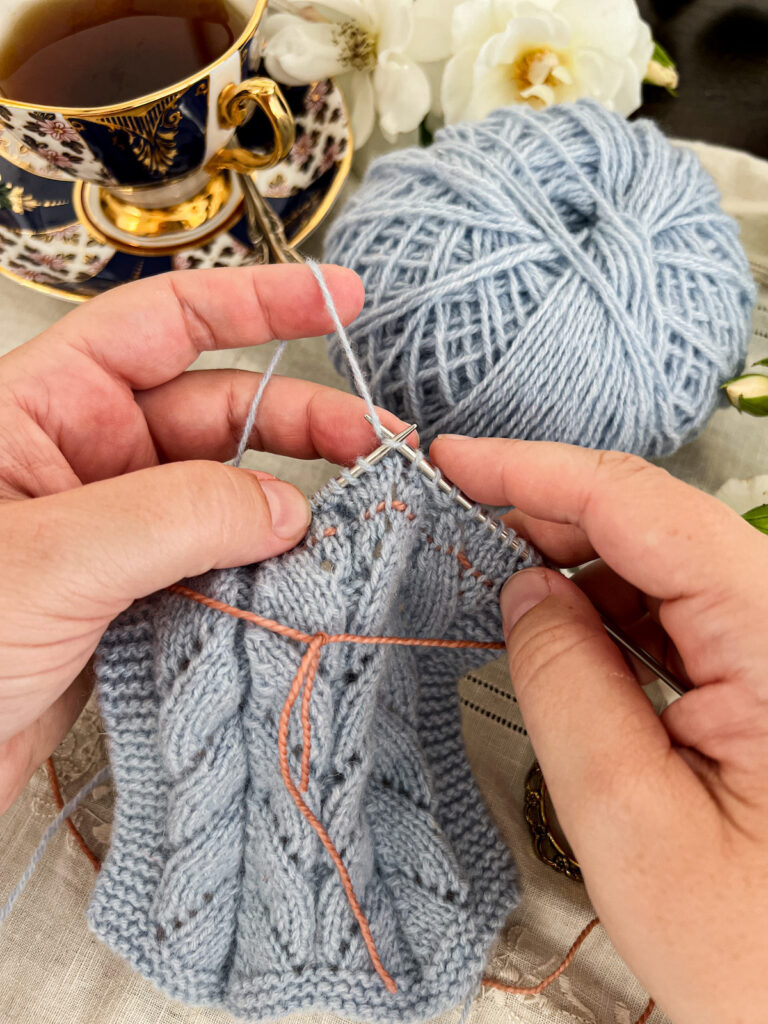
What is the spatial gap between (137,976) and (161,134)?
0.80 meters

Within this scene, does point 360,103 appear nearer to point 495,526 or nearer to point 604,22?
point 604,22

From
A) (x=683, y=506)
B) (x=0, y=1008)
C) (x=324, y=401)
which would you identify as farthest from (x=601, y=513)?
(x=0, y=1008)

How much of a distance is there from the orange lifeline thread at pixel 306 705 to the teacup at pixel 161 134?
439mm

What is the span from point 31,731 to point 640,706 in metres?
0.52

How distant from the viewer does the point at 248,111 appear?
772mm

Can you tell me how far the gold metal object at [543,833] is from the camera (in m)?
0.69

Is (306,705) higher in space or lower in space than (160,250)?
lower

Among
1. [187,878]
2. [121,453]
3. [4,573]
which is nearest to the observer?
[4,573]

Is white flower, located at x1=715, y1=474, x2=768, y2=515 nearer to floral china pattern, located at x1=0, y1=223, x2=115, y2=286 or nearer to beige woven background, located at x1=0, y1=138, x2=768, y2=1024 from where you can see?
beige woven background, located at x1=0, y1=138, x2=768, y2=1024

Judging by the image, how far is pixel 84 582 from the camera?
536 millimetres

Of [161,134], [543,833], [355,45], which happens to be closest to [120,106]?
[161,134]

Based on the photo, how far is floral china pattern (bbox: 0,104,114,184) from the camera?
2.25 ft

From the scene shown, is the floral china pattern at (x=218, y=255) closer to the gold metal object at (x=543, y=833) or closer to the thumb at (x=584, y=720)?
the thumb at (x=584, y=720)

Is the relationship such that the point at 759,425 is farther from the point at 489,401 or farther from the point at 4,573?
the point at 4,573
